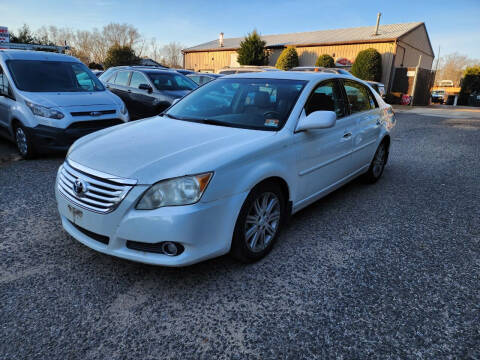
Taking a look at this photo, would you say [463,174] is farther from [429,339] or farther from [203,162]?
[203,162]

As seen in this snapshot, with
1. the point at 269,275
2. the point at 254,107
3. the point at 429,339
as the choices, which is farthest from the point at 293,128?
the point at 429,339

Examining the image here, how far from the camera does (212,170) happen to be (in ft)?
7.64

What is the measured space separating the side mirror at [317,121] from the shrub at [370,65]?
23.1 meters

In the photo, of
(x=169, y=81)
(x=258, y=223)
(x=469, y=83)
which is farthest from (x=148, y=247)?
(x=469, y=83)

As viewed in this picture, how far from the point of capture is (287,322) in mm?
2201

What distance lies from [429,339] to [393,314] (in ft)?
0.83

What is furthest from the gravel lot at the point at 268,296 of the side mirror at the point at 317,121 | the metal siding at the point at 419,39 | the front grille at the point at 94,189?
the metal siding at the point at 419,39

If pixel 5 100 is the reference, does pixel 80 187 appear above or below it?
below

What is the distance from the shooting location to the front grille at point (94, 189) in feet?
7.57

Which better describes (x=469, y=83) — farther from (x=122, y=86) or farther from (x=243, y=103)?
(x=243, y=103)

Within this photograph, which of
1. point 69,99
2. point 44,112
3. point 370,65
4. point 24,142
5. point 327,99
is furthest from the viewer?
point 370,65

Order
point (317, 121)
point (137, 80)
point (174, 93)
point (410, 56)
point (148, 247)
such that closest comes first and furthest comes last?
point (148, 247) → point (317, 121) → point (174, 93) → point (137, 80) → point (410, 56)

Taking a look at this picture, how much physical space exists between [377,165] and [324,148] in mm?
2048

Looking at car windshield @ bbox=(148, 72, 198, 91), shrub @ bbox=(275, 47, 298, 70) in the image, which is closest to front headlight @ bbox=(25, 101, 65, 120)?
car windshield @ bbox=(148, 72, 198, 91)
